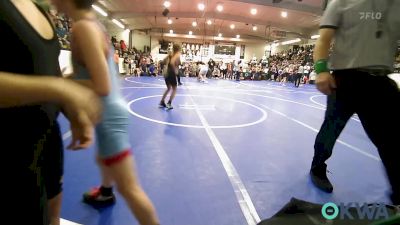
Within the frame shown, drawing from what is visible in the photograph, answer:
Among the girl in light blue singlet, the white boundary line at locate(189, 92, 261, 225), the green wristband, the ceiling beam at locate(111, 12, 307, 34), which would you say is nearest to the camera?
the girl in light blue singlet

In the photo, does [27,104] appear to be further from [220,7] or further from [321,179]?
[220,7]

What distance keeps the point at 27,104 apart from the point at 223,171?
266 cm

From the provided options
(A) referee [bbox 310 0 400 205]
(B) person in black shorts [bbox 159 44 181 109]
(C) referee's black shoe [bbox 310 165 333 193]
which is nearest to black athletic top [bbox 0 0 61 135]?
(A) referee [bbox 310 0 400 205]

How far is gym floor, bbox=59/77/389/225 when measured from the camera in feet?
7.61

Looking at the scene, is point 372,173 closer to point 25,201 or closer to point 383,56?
point 383,56

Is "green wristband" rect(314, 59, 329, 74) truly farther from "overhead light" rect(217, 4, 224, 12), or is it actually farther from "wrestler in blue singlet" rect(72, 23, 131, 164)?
"overhead light" rect(217, 4, 224, 12)

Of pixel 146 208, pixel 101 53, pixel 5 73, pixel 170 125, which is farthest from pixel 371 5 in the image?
pixel 170 125

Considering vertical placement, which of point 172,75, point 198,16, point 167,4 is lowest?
point 172,75

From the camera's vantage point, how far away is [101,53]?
144 centimetres

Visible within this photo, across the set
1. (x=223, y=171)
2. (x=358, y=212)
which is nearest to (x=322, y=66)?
(x=358, y=212)

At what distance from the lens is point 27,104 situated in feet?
2.27

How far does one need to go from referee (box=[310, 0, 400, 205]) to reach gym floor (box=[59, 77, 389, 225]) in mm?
1040

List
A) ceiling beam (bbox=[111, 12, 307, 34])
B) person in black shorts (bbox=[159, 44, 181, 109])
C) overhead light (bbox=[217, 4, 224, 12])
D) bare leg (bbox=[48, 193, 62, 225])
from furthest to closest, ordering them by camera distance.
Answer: ceiling beam (bbox=[111, 12, 307, 34]) < overhead light (bbox=[217, 4, 224, 12]) < person in black shorts (bbox=[159, 44, 181, 109]) < bare leg (bbox=[48, 193, 62, 225])

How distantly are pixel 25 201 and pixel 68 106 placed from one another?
0.29m
